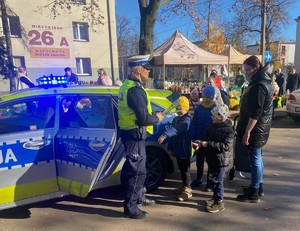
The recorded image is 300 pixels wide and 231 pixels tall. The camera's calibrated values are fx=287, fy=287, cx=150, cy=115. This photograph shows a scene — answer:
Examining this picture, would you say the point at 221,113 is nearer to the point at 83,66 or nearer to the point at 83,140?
the point at 83,140

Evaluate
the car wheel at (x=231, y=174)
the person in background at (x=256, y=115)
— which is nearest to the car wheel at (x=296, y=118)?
the car wheel at (x=231, y=174)

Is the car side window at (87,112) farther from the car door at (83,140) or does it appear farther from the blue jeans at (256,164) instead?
the blue jeans at (256,164)

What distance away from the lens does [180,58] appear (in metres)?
11.2

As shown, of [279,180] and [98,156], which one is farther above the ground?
[98,156]

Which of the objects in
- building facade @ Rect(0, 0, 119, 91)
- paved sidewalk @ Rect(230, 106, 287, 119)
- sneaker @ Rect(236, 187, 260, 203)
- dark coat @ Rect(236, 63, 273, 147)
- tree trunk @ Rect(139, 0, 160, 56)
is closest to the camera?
dark coat @ Rect(236, 63, 273, 147)

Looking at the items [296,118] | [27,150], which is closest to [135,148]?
[27,150]

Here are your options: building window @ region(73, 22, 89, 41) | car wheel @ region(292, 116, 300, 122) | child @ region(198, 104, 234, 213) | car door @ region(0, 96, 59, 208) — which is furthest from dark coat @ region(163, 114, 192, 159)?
building window @ region(73, 22, 89, 41)

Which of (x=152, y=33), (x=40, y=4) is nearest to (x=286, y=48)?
(x=40, y=4)

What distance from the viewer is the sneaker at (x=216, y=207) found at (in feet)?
11.5

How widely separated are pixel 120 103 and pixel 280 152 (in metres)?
4.17

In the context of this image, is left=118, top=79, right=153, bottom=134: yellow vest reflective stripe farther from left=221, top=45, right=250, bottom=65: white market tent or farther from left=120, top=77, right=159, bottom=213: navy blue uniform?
left=221, top=45, right=250, bottom=65: white market tent

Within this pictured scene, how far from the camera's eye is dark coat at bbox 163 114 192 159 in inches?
142

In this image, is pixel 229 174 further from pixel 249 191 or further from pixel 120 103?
pixel 120 103

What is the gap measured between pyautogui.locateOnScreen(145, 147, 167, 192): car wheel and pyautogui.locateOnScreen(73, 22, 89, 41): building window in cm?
2127
